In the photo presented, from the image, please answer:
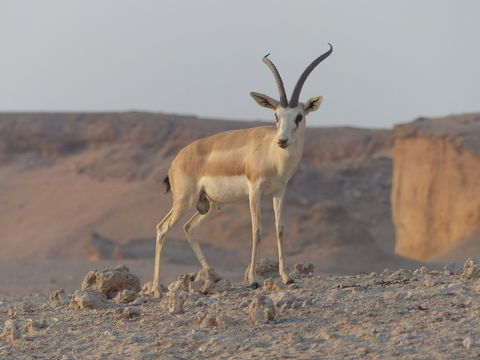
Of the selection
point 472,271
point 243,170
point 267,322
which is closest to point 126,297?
point 243,170

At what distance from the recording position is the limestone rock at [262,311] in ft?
25.2

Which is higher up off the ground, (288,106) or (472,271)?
(288,106)

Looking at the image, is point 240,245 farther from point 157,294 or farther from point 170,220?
point 157,294

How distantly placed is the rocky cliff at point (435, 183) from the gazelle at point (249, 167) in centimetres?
1707

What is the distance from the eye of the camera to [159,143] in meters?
45.3

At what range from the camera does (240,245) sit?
29984mm

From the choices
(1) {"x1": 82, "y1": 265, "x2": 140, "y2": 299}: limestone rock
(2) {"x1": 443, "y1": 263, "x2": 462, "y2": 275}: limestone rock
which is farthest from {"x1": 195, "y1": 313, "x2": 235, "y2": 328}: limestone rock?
(2) {"x1": 443, "y1": 263, "x2": 462, "y2": 275}: limestone rock

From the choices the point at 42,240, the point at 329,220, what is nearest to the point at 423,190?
the point at 329,220

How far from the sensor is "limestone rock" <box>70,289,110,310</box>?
9.33m

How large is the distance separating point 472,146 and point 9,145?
29219 mm

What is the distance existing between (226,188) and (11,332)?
3.19 meters

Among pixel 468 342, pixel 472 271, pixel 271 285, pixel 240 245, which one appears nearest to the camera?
pixel 468 342

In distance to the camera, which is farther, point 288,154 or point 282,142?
point 288,154

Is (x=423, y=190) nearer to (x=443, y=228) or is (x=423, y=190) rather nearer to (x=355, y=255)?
(x=443, y=228)
